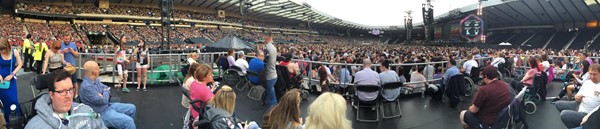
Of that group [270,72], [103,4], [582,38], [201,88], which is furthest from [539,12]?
[103,4]

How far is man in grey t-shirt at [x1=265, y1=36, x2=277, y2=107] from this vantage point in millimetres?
5960

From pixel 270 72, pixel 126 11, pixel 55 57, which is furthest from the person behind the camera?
pixel 126 11

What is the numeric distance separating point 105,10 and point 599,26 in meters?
58.2

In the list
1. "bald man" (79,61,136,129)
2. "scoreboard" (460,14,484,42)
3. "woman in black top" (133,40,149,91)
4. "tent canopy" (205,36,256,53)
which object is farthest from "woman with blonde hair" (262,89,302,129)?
"scoreboard" (460,14,484,42)

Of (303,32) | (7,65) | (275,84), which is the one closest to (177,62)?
(275,84)

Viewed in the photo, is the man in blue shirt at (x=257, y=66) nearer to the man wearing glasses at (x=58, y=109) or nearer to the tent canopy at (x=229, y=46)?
the man wearing glasses at (x=58, y=109)

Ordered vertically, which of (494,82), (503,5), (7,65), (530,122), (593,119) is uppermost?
(503,5)

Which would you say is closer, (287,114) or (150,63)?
(287,114)

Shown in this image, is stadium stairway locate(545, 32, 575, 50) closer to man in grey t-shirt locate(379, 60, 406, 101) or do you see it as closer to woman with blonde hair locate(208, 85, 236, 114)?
man in grey t-shirt locate(379, 60, 406, 101)

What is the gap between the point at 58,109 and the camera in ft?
8.00

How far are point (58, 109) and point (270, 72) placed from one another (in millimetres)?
3894

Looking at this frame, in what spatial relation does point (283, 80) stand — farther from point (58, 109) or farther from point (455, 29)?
point (455, 29)

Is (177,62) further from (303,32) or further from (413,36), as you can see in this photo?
(413,36)

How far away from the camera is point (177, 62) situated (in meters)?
9.62
